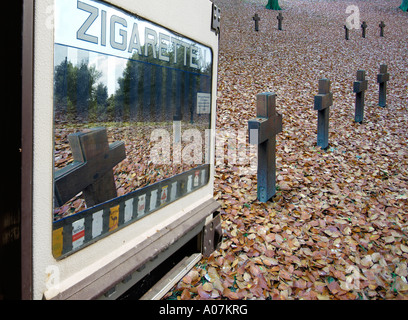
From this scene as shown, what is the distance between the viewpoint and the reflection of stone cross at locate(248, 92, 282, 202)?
384 centimetres

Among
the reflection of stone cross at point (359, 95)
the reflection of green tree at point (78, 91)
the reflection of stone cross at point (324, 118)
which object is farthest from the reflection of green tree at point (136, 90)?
the reflection of stone cross at point (359, 95)

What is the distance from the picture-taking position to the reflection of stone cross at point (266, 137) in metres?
3.84

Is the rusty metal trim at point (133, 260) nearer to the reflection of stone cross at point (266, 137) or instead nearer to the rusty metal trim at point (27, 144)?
the rusty metal trim at point (27, 144)

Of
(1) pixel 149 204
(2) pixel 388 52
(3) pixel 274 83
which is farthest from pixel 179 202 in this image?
(2) pixel 388 52

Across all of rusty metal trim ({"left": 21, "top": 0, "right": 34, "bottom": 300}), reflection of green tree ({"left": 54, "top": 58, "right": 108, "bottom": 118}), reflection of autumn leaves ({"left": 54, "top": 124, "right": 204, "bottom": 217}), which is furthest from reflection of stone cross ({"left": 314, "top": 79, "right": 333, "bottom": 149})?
rusty metal trim ({"left": 21, "top": 0, "right": 34, "bottom": 300})

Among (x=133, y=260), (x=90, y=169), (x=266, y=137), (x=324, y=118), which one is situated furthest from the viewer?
(x=324, y=118)

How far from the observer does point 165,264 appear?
264 cm

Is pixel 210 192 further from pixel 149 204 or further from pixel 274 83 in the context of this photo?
pixel 274 83

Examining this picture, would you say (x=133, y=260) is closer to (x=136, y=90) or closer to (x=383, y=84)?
(x=136, y=90)

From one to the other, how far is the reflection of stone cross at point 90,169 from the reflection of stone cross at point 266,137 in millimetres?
2224

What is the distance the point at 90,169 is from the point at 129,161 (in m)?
0.30

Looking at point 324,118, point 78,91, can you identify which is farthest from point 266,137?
point 324,118

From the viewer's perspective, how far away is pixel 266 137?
13.0 feet

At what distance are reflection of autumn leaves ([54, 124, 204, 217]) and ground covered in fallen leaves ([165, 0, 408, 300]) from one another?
3.44 ft
